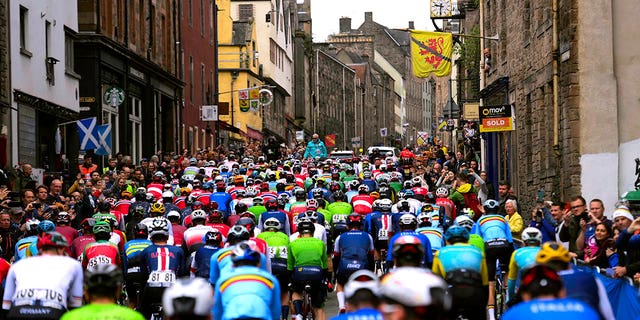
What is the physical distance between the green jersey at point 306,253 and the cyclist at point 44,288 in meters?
6.67

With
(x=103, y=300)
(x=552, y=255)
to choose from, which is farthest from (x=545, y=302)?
(x=103, y=300)

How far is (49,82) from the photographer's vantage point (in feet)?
118

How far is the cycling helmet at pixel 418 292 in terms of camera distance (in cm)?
740

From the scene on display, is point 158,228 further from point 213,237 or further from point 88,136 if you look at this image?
point 88,136

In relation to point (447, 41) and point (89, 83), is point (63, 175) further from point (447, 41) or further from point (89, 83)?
point (447, 41)

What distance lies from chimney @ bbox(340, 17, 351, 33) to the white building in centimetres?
12618

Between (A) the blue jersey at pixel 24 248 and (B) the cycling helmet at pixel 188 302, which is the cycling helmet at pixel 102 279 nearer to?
(B) the cycling helmet at pixel 188 302

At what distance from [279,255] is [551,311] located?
10537 mm

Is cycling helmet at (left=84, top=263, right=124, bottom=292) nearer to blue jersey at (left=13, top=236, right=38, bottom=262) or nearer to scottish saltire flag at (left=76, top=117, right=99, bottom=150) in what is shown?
blue jersey at (left=13, top=236, right=38, bottom=262)

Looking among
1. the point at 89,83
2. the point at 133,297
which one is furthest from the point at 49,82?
the point at 133,297

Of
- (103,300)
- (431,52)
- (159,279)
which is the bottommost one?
(159,279)

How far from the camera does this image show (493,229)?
19.1 m

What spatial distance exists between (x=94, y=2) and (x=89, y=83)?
2.61m

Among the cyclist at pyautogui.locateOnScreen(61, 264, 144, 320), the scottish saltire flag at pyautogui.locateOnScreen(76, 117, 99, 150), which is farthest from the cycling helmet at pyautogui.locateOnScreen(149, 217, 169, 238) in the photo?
the scottish saltire flag at pyautogui.locateOnScreen(76, 117, 99, 150)
